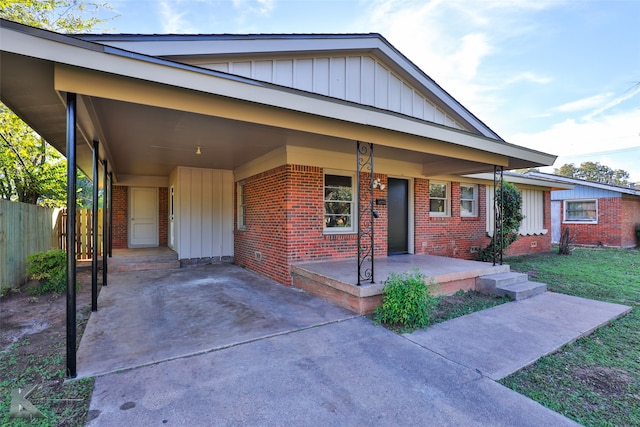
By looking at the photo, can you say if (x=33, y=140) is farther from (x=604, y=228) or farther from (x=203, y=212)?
(x=604, y=228)

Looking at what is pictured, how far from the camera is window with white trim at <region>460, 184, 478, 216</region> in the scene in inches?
368

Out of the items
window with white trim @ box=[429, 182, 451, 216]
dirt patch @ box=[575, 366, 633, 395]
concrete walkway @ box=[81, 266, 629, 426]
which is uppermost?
window with white trim @ box=[429, 182, 451, 216]

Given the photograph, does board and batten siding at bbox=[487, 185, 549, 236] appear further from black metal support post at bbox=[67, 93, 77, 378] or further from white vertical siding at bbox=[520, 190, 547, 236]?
black metal support post at bbox=[67, 93, 77, 378]

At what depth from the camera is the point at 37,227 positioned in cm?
670

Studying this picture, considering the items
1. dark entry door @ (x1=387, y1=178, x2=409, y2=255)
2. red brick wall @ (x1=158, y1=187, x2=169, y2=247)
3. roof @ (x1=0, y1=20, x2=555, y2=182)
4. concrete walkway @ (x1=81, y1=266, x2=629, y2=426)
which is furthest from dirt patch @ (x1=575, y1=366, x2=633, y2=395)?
red brick wall @ (x1=158, y1=187, x2=169, y2=247)

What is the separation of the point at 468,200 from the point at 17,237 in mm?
11075

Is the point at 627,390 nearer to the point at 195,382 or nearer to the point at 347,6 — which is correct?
the point at 195,382

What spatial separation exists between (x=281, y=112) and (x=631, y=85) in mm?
4908

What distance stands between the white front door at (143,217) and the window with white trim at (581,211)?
764 inches

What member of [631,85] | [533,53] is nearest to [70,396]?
[631,85]

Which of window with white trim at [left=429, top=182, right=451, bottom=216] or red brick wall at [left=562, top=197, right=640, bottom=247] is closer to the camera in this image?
window with white trim at [left=429, top=182, right=451, bottom=216]

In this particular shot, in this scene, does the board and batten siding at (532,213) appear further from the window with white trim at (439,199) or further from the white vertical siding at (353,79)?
the white vertical siding at (353,79)

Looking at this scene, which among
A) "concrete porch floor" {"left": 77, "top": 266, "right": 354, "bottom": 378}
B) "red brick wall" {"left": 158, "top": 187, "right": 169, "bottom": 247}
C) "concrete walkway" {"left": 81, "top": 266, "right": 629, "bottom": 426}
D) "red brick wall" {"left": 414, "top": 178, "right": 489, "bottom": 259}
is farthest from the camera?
"red brick wall" {"left": 158, "top": 187, "right": 169, "bottom": 247}

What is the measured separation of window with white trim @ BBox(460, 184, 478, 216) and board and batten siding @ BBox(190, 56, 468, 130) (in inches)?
107
